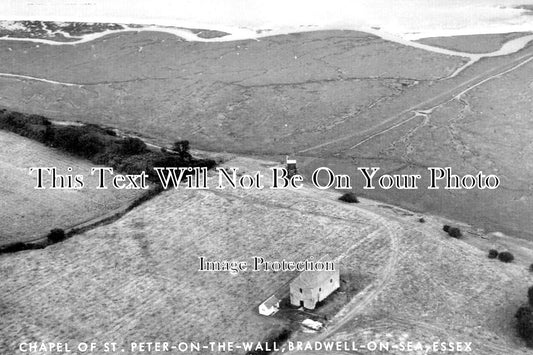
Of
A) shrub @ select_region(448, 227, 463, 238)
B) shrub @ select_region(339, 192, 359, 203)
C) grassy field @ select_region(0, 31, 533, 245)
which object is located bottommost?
shrub @ select_region(448, 227, 463, 238)

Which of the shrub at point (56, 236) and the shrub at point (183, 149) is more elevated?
the shrub at point (183, 149)

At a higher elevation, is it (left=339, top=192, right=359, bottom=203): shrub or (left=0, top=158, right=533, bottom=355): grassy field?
(left=339, top=192, right=359, bottom=203): shrub

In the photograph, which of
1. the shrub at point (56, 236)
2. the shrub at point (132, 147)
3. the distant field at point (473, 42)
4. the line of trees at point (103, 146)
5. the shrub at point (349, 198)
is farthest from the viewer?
the distant field at point (473, 42)

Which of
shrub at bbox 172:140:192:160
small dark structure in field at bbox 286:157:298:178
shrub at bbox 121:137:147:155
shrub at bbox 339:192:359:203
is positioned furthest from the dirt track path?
shrub at bbox 121:137:147:155

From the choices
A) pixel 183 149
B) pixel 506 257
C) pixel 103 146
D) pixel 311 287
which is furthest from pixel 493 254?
pixel 103 146

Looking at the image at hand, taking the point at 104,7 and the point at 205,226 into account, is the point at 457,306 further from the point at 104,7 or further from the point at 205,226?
the point at 104,7

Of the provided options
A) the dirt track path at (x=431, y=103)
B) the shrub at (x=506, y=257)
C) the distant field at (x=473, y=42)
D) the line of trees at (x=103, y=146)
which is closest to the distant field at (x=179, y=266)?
the line of trees at (x=103, y=146)

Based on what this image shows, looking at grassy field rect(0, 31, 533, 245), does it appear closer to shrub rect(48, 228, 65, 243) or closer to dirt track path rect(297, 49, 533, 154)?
dirt track path rect(297, 49, 533, 154)

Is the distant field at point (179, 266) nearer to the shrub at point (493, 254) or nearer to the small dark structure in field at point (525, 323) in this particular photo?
the shrub at point (493, 254)
